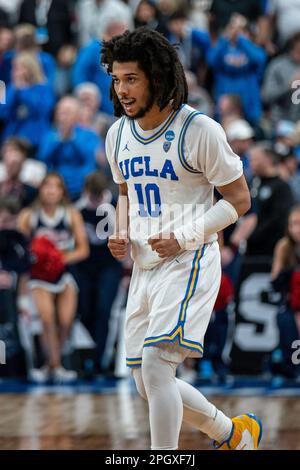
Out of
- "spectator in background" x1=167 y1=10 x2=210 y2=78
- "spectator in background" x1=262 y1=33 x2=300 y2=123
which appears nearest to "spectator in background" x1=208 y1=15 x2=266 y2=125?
"spectator in background" x1=262 y1=33 x2=300 y2=123

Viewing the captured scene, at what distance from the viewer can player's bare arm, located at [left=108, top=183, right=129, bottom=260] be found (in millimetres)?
5680

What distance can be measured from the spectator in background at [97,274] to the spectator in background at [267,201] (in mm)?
1485

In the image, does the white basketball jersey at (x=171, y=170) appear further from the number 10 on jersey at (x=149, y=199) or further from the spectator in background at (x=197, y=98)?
the spectator in background at (x=197, y=98)

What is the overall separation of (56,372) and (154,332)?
5.72 metres

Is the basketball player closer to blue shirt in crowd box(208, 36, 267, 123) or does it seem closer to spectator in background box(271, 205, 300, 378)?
spectator in background box(271, 205, 300, 378)

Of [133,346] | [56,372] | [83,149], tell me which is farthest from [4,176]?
[133,346]

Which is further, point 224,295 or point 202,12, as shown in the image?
point 202,12

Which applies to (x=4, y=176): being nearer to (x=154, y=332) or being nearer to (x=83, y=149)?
(x=83, y=149)

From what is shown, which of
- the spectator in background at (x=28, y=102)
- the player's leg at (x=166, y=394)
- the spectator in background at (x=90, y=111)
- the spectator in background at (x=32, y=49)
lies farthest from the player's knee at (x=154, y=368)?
the spectator in background at (x=32, y=49)

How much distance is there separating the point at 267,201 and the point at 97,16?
509cm

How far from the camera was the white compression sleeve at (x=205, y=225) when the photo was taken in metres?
5.52

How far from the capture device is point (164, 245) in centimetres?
544

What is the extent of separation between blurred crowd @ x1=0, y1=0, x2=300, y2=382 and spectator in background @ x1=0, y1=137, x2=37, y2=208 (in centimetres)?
1
